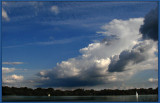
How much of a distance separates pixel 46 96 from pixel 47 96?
19.8 inches

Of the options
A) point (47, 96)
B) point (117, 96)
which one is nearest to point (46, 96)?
point (47, 96)

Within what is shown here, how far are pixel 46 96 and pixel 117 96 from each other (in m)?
35.7

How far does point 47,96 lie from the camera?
128 meters

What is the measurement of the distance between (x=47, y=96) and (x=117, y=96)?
35.2m

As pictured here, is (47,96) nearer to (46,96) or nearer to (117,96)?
(46,96)

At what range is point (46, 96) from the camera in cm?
12812

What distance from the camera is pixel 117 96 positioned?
419ft
